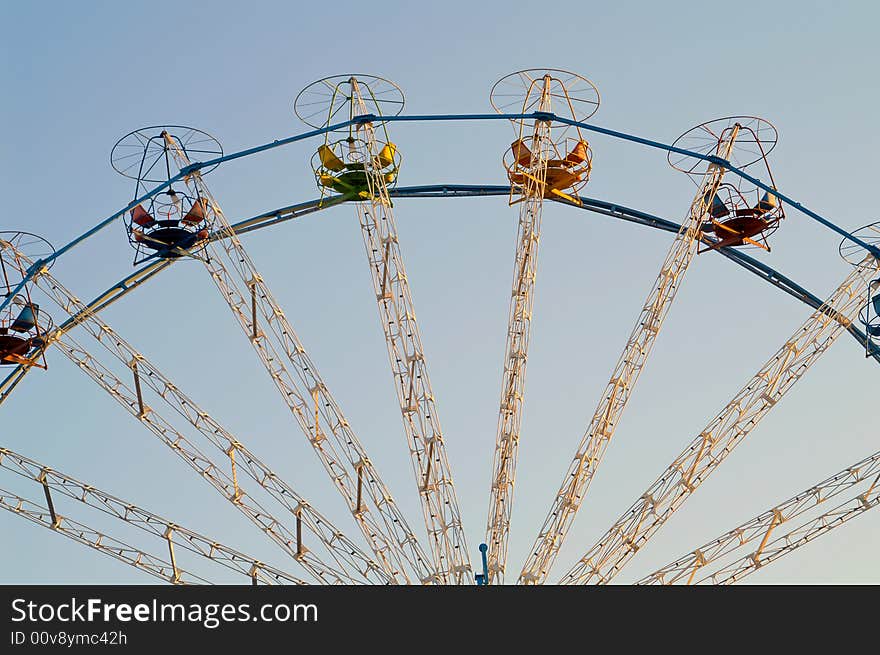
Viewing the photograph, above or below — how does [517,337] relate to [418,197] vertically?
below

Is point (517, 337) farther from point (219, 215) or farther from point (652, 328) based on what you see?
point (219, 215)

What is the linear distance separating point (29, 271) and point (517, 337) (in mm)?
17935

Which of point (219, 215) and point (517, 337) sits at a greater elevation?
point (219, 215)

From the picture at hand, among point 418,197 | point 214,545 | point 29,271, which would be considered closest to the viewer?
point 214,545

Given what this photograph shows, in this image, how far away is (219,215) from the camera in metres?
49.8

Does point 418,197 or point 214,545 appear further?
point 418,197
